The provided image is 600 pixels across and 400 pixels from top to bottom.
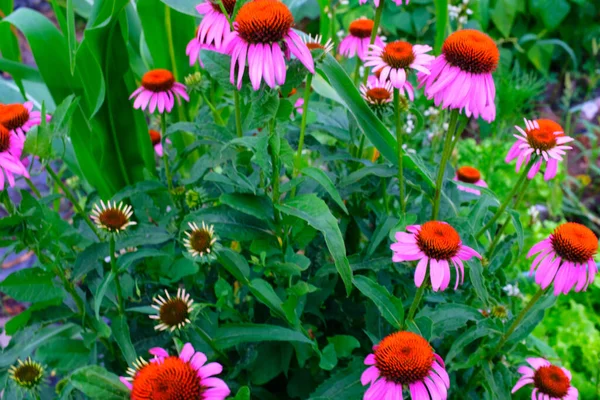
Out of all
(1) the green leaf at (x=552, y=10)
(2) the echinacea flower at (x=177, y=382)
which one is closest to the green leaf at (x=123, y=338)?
(2) the echinacea flower at (x=177, y=382)

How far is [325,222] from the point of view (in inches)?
29.8

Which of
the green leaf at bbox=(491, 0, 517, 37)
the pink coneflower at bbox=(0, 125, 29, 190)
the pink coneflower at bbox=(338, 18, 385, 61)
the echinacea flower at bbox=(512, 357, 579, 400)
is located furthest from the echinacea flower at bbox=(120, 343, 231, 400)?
the green leaf at bbox=(491, 0, 517, 37)

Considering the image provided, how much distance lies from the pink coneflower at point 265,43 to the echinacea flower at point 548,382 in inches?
23.5

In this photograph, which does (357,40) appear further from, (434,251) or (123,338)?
(123,338)

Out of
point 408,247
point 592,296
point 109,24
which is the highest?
point 109,24

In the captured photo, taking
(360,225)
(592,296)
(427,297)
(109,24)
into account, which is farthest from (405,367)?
(592,296)

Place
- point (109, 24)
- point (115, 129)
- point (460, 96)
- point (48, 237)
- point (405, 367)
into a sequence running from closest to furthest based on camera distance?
point (405, 367) → point (460, 96) → point (48, 237) → point (109, 24) → point (115, 129)

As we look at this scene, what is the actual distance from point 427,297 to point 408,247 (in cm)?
22

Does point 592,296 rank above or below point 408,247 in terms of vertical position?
below

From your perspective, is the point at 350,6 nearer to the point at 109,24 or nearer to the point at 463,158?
the point at 463,158

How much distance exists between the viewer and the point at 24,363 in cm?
94

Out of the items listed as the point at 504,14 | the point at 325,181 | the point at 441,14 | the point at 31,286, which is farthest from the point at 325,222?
the point at 504,14

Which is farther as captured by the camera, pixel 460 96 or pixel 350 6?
pixel 350 6

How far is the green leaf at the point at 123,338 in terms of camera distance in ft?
2.81
